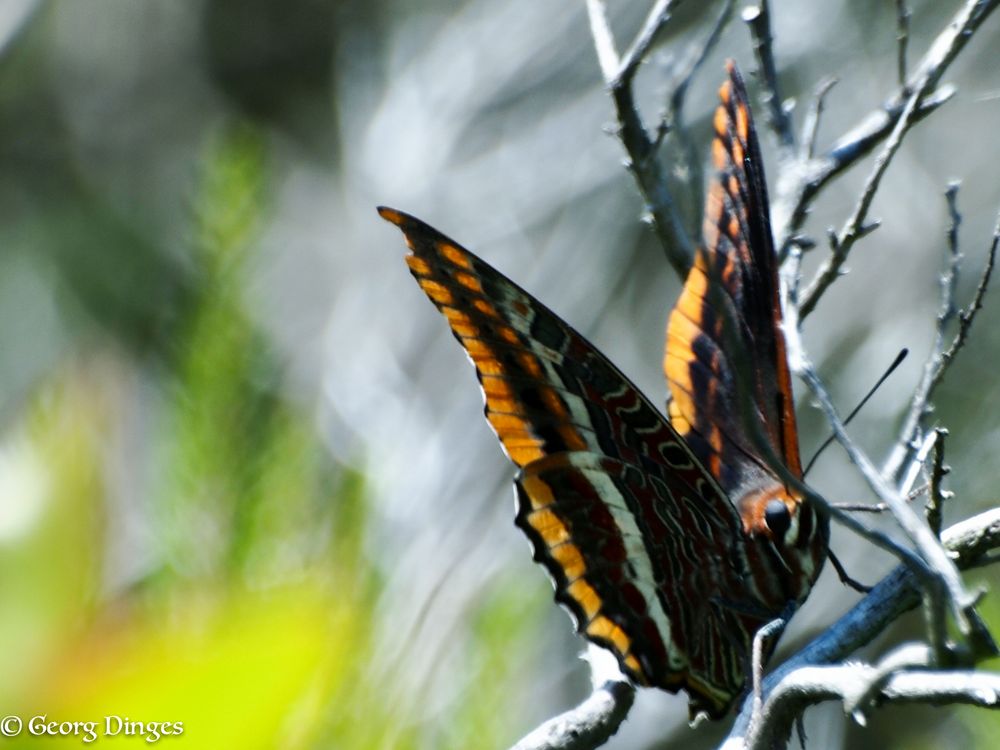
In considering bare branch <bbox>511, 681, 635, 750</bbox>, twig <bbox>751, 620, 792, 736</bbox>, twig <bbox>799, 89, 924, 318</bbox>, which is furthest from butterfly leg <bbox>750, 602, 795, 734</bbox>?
twig <bbox>799, 89, 924, 318</bbox>

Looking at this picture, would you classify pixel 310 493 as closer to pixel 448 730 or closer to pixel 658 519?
pixel 448 730

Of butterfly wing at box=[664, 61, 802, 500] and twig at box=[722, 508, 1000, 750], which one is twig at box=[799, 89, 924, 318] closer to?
butterfly wing at box=[664, 61, 802, 500]

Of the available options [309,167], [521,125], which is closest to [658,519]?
[521,125]

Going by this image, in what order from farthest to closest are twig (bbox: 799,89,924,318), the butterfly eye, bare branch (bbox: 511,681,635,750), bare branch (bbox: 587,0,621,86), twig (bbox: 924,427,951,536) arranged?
the butterfly eye, bare branch (bbox: 587,0,621,86), twig (bbox: 799,89,924,318), bare branch (bbox: 511,681,635,750), twig (bbox: 924,427,951,536)

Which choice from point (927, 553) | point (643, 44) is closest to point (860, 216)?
point (643, 44)

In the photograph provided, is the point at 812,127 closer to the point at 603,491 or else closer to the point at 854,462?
the point at 603,491
